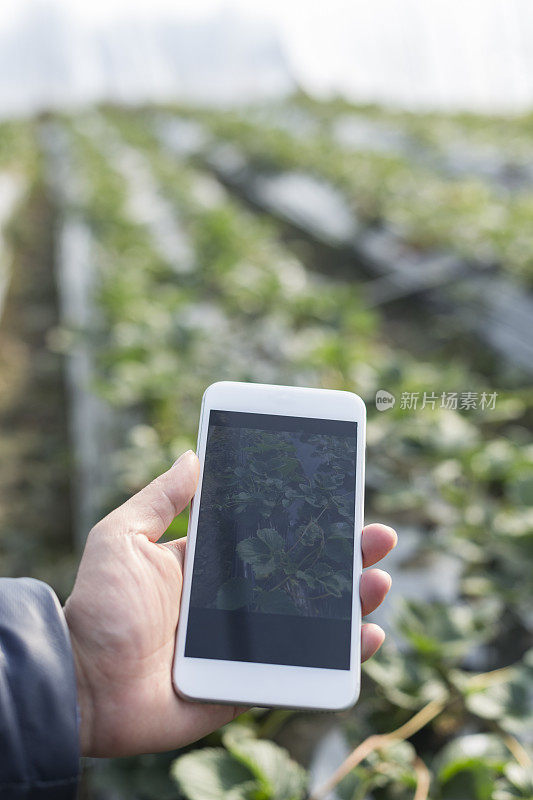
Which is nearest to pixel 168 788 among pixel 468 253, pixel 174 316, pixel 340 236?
pixel 174 316

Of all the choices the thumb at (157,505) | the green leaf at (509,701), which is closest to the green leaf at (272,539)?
the thumb at (157,505)

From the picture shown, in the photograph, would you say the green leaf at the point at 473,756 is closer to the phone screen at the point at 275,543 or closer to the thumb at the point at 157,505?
the phone screen at the point at 275,543

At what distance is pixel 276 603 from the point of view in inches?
34.8

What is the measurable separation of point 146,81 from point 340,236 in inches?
522

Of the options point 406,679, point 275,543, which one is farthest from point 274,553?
point 406,679

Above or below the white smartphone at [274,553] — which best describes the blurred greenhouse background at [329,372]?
below

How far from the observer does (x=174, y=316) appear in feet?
7.72

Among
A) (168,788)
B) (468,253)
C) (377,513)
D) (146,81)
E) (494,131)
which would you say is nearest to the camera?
(168,788)

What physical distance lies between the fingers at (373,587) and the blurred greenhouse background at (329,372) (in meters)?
0.30

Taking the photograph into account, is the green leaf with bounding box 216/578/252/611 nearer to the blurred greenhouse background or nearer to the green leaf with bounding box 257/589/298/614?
the green leaf with bounding box 257/589/298/614

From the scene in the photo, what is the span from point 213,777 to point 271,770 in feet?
0.27

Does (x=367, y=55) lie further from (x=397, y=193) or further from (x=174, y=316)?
(x=174, y=316)

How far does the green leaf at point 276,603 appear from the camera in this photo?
88cm
